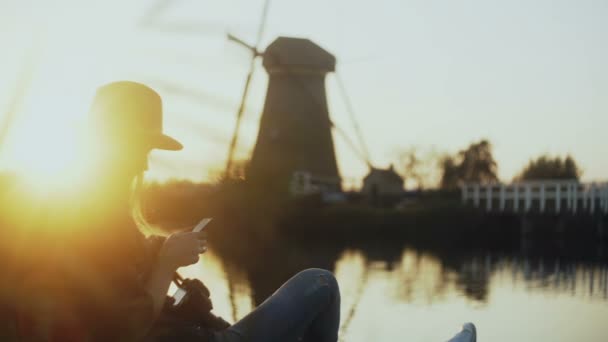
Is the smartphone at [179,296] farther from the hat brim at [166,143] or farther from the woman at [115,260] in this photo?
the hat brim at [166,143]

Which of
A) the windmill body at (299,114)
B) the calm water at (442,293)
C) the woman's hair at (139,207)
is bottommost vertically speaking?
the calm water at (442,293)

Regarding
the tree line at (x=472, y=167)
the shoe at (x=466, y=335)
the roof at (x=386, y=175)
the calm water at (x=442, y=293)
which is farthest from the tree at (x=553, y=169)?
the shoe at (x=466, y=335)

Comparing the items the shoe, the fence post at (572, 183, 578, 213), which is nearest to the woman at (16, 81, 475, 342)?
the shoe

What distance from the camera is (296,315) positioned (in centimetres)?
232

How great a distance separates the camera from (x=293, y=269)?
39.9ft

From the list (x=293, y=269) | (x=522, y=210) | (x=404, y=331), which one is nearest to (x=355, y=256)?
(x=293, y=269)

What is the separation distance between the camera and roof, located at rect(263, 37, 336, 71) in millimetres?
29047

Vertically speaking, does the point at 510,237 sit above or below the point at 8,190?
below

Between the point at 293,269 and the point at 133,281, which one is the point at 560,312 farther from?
the point at 133,281

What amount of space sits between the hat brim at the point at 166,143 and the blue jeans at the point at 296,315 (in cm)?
50

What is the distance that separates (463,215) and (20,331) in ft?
78.6

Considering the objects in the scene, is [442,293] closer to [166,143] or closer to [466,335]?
[466,335]

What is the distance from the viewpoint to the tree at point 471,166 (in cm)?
4619

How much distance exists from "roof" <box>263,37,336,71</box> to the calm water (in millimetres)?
13160
